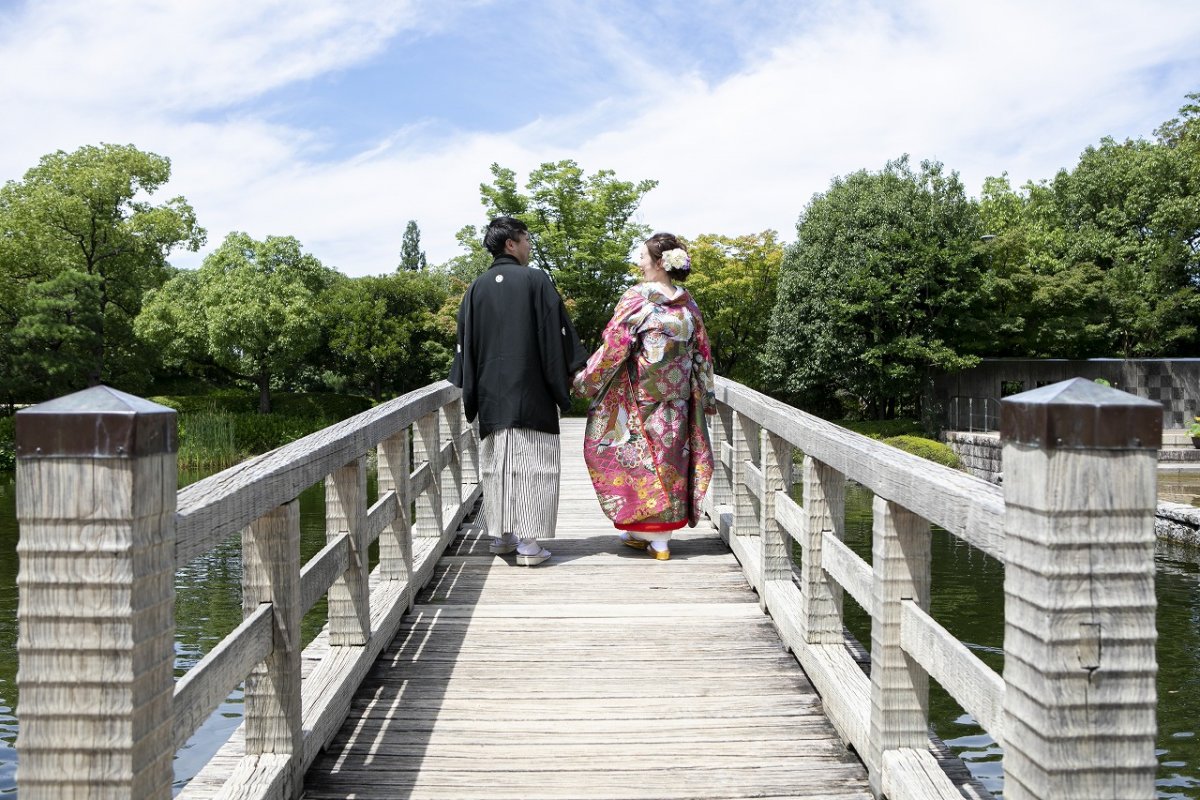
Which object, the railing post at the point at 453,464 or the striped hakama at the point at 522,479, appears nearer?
the striped hakama at the point at 522,479

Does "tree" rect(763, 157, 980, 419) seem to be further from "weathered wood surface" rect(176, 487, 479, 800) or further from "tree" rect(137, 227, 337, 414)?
"weathered wood surface" rect(176, 487, 479, 800)

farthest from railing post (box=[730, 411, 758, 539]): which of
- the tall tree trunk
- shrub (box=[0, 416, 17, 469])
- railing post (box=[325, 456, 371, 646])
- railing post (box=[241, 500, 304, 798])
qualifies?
the tall tree trunk

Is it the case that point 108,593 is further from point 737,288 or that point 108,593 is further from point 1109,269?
point 1109,269

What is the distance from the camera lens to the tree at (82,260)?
24.7 meters

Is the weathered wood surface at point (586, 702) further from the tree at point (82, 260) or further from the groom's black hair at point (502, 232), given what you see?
the tree at point (82, 260)

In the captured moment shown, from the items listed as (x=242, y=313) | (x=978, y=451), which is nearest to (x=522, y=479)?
(x=978, y=451)

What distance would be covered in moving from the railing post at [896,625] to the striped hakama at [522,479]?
2.55m

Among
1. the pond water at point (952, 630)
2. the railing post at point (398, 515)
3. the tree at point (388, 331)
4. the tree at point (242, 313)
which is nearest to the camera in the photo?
the railing post at point (398, 515)

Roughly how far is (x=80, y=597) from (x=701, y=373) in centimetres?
377

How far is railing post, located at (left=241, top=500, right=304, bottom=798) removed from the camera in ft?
7.20

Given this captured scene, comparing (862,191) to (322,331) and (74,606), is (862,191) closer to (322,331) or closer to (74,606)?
(322,331)

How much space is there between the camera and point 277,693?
225 cm

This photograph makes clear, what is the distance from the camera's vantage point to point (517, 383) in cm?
461

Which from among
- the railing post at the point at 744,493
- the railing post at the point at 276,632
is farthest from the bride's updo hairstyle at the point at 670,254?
the railing post at the point at 276,632
